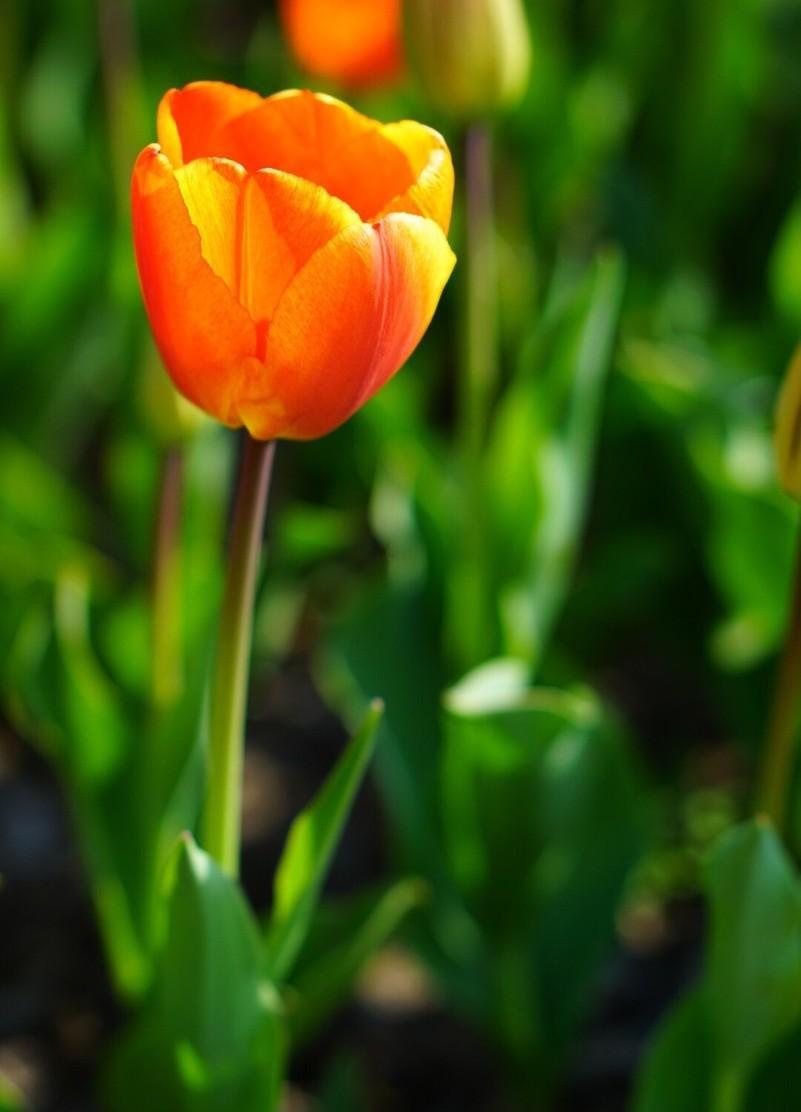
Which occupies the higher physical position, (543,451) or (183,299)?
(183,299)

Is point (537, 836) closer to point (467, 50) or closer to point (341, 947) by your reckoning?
point (341, 947)

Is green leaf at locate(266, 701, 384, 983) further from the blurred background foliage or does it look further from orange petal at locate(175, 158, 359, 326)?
orange petal at locate(175, 158, 359, 326)

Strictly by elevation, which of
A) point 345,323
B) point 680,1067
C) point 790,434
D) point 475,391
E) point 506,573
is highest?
point 345,323

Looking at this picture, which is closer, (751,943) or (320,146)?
(320,146)

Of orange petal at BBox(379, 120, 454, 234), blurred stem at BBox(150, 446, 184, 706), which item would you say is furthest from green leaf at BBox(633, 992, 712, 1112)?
orange petal at BBox(379, 120, 454, 234)

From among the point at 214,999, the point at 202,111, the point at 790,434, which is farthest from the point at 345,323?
the point at 214,999

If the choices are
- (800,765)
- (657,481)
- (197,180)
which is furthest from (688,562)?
(197,180)

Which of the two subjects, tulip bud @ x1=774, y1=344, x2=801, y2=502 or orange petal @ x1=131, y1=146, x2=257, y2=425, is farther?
tulip bud @ x1=774, y1=344, x2=801, y2=502
